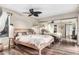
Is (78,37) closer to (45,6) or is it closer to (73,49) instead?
(73,49)

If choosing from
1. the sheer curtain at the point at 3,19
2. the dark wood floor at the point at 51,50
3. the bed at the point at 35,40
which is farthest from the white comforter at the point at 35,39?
the sheer curtain at the point at 3,19

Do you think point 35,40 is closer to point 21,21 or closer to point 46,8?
point 21,21

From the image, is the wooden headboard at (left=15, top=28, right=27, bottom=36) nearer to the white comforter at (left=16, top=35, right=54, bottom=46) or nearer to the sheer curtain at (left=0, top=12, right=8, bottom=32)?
the white comforter at (left=16, top=35, right=54, bottom=46)

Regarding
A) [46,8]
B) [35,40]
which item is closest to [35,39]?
[35,40]

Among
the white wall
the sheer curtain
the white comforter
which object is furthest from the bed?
the sheer curtain

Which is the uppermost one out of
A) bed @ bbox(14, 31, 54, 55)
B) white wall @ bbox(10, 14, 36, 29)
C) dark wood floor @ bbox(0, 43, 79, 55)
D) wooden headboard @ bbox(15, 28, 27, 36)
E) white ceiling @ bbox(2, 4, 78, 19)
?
white ceiling @ bbox(2, 4, 78, 19)

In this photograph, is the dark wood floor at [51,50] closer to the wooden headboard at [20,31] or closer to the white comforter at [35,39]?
the white comforter at [35,39]

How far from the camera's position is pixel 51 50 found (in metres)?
2.71

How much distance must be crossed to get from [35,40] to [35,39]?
0.02 metres

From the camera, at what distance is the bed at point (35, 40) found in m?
2.66

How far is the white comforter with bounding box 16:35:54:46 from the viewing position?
266 cm

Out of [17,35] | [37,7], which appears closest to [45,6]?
[37,7]

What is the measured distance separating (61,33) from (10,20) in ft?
3.05

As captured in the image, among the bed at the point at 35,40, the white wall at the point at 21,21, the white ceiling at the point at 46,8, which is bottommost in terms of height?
the bed at the point at 35,40
